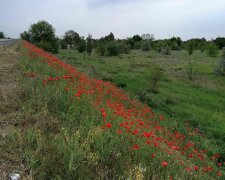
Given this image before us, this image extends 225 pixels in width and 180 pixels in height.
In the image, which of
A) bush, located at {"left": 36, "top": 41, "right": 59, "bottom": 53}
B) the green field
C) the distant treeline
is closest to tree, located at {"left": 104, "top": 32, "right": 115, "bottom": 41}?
the distant treeline

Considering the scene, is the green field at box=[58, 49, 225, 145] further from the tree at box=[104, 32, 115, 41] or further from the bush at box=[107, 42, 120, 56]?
the tree at box=[104, 32, 115, 41]

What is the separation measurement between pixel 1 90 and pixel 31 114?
5.56 feet

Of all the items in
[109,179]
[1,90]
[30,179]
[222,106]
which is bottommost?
[222,106]

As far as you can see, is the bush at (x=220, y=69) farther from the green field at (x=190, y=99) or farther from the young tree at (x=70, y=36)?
the young tree at (x=70, y=36)

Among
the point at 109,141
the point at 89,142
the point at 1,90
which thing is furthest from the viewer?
the point at 1,90

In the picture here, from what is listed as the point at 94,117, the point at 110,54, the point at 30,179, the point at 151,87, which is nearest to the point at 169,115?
the point at 151,87

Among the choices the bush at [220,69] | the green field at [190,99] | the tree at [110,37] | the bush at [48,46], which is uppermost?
the tree at [110,37]

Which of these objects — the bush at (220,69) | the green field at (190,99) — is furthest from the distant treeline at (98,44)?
the green field at (190,99)

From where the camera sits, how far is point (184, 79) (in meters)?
20.9

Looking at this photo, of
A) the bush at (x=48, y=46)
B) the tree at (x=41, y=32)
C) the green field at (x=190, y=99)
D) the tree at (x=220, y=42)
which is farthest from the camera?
the tree at (x=220, y=42)

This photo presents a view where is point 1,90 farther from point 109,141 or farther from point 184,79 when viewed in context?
point 184,79

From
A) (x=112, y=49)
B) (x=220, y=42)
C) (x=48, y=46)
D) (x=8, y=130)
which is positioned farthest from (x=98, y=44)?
(x=8, y=130)

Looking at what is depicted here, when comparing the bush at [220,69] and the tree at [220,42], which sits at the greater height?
the tree at [220,42]

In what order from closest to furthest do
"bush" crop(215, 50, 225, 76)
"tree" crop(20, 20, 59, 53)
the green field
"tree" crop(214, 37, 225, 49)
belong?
the green field → "bush" crop(215, 50, 225, 76) → "tree" crop(20, 20, 59, 53) → "tree" crop(214, 37, 225, 49)
